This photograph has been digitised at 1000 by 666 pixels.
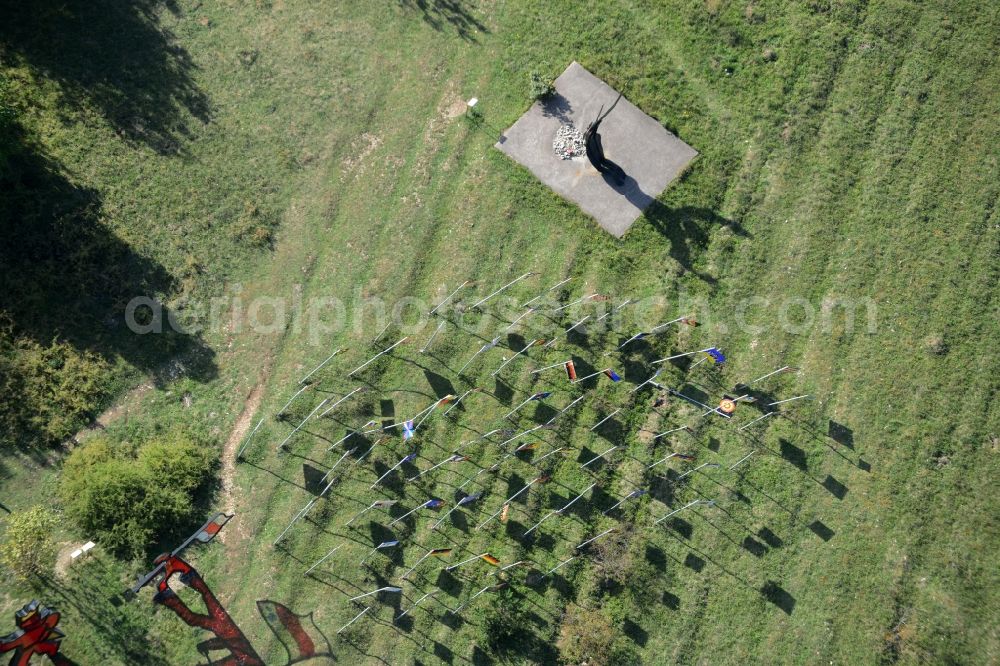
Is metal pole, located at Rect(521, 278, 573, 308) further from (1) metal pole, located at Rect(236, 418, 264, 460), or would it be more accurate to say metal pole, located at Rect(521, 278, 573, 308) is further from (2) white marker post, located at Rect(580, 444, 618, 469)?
(1) metal pole, located at Rect(236, 418, 264, 460)

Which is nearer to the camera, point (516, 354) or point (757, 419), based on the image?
point (757, 419)

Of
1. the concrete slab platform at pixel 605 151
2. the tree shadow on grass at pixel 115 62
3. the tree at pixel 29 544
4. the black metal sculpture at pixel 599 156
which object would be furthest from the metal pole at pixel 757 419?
the tree shadow on grass at pixel 115 62

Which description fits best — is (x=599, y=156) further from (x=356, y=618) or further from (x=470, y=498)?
(x=356, y=618)

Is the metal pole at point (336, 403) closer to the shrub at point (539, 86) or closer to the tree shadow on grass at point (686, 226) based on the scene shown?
the tree shadow on grass at point (686, 226)

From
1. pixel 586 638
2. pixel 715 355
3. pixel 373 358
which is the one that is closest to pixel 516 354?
pixel 373 358

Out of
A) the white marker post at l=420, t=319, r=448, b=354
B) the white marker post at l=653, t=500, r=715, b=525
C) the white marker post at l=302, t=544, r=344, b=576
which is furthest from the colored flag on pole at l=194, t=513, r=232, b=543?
the white marker post at l=653, t=500, r=715, b=525

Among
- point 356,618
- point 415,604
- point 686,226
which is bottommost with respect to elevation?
Answer: point 356,618
